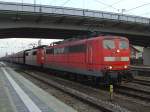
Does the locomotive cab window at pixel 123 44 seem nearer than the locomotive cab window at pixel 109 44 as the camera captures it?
No

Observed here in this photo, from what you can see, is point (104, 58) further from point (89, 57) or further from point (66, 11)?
point (66, 11)

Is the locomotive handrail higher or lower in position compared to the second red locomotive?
higher

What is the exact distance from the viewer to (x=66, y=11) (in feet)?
142

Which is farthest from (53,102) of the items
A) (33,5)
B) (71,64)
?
(33,5)

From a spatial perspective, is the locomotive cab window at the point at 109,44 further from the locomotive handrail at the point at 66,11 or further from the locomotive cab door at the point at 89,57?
the locomotive handrail at the point at 66,11

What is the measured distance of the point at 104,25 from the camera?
1934 inches

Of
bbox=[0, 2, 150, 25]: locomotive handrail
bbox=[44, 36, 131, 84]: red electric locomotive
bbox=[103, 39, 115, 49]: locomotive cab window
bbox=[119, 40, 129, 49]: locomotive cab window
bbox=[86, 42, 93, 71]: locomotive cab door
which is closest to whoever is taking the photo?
bbox=[44, 36, 131, 84]: red electric locomotive

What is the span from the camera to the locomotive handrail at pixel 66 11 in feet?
133

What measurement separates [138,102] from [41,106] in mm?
4152

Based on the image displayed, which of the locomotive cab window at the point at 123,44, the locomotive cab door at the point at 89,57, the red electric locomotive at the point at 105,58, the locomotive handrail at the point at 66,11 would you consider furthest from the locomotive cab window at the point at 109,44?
the locomotive handrail at the point at 66,11

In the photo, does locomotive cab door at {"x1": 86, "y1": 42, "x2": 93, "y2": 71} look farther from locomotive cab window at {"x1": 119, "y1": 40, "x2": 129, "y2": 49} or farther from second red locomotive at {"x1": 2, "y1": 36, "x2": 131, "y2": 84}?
locomotive cab window at {"x1": 119, "y1": 40, "x2": 129, "y2": 49}

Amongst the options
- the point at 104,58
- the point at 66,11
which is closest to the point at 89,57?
the point at 104,58

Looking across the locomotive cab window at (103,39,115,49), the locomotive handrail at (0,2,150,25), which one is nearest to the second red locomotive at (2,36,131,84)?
the locomotive cab window at (103,39,115,49)

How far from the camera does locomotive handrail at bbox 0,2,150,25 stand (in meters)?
40.5
